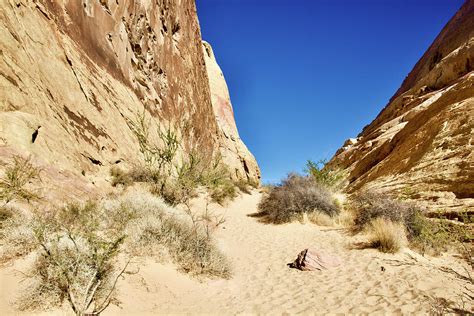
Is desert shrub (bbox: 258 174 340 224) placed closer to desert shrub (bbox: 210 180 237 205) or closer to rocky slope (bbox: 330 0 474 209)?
rocky slope (bbox: 330 0 474 209)

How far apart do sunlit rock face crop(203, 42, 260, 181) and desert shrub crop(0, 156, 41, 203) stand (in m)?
24.2

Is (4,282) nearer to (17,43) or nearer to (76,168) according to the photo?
Result: (76,168)

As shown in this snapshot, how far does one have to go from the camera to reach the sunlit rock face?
103 ft

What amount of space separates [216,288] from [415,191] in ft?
24.9

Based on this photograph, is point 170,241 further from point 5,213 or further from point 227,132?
point 227,132

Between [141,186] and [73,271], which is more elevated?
[141,186]

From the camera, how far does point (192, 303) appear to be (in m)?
4.25

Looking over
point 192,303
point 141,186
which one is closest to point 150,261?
point 192,303

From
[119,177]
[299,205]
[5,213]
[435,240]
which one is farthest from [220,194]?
[5,213]

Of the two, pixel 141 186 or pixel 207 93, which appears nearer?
pixel 141 186

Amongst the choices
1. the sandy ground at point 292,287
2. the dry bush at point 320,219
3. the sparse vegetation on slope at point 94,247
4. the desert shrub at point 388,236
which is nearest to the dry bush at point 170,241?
the sparse vegetation on slope at point 94,247

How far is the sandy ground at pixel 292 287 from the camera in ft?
12.3

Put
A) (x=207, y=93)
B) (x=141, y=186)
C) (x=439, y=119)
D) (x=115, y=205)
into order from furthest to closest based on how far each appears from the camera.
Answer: (x=207, y=93) < (x=439, y=119) < (x=141, y=186) < (x=115, y=205)

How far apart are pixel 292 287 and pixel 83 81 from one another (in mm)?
9473
